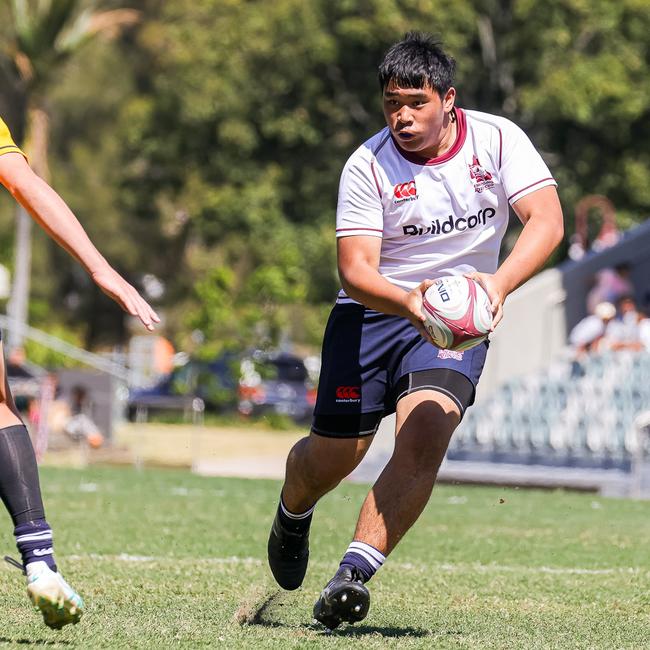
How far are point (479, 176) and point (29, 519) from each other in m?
2.11

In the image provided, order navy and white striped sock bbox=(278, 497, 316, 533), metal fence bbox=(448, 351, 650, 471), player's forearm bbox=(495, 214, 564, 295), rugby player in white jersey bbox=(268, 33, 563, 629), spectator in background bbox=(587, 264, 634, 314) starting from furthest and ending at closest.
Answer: spectator in background bbox=(587, 264, 634, 314) < metal fence bbox=(448, 351, 650, 471) < navy and white striped sock bbox=(278, 497, 316, 533) < rugby player in white jersey bbox=(268, 33, 563, 629) < player's forearm bbox=(495, 214, 564, 295)

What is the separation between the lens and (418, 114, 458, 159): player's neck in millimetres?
5512

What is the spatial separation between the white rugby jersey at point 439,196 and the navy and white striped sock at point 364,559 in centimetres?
104

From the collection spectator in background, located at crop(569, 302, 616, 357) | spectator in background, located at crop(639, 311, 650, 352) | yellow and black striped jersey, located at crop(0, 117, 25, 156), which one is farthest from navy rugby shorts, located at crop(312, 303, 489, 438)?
spectator in background, located at crop(569, 302, 616, 357)

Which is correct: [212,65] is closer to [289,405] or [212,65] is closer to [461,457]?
[289,405]

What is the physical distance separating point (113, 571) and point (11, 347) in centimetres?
2483

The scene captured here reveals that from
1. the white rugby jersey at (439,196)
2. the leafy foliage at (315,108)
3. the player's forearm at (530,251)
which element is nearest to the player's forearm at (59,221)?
the white rugby jersey at (439,196)

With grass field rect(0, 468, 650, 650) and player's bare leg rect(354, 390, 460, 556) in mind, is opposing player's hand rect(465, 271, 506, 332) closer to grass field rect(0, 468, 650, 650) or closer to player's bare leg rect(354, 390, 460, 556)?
player's bare leg rect(354, 390, 460, 556)

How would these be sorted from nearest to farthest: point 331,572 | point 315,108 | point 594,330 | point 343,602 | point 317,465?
point 343,602, point 317,465, point 331,572, point 594,330, point 315,108

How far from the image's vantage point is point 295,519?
5887mm

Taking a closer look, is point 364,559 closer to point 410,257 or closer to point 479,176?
point 410,257

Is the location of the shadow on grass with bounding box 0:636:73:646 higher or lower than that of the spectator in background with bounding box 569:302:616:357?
lower

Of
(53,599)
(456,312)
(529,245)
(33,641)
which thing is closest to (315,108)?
(529,245)

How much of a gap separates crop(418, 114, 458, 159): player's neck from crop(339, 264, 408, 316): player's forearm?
519 millimetres
